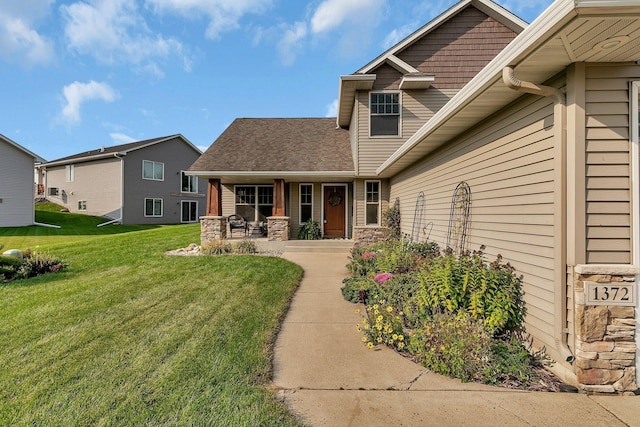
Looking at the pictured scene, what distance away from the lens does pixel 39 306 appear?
4305 millimetres

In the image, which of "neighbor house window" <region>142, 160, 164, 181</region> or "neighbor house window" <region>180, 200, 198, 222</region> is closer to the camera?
"neighbor house window" <region>142, 160, 164, 181</region>

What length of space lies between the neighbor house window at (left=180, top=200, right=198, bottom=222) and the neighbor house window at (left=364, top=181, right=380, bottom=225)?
60.0ft

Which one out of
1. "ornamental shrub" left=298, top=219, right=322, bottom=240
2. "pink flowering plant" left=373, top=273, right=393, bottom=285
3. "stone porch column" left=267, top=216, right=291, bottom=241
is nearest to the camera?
"pink flowering plant" left=373, top=273, right=393, bottom=285

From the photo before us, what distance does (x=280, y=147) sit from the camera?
1162 centimetres

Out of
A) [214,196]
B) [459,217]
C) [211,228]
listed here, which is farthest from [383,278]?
[214,196]

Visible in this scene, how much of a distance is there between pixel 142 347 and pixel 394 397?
106 inches

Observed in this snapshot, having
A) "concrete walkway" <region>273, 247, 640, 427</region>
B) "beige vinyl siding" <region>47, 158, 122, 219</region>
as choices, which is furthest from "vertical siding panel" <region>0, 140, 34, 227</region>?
"concrete walkway" <region>273, 247, 640, 427</region>

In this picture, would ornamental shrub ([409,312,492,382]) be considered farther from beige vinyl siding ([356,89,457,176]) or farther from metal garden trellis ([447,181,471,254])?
beige vinyl siding ([356,89,457,176])

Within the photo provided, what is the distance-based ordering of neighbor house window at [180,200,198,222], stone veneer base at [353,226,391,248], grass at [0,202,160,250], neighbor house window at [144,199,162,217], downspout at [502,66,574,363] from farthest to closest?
neighbor house window at [180,200,198,222] < neighbor house window at [144,199,162,217] < grass at [0,202,160,250] < stone veneer base at [353,226,391,248] < downspout at [502,66,574,363]

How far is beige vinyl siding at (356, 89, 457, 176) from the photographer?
9500mm

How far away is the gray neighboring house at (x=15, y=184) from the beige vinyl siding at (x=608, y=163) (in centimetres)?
2395

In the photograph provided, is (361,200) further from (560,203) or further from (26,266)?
(26,266)

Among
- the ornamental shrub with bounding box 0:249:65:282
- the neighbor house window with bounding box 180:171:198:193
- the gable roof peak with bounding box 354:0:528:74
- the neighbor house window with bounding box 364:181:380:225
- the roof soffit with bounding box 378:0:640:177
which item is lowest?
the ornamental shrub with bounding box 0:249:65:282

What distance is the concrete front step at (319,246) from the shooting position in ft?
31.2
